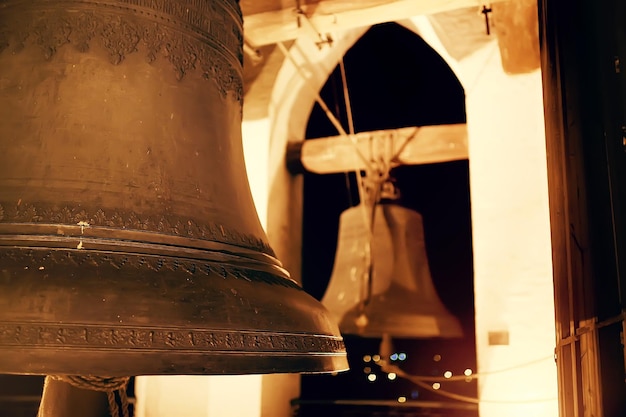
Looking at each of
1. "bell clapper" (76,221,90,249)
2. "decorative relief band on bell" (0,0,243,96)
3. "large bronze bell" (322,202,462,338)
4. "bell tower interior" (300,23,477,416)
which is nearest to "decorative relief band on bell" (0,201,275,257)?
"bell clapper" (76,221,90,249)

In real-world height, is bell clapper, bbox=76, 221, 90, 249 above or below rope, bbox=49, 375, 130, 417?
above

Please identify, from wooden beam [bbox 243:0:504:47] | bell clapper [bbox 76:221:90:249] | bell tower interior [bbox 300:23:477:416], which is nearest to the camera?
bell clapper [bbox 76:221:90:249]

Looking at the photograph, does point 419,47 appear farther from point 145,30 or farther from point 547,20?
point 145,30

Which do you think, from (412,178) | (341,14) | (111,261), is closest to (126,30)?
(111,261)

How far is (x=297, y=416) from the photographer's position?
2.61m

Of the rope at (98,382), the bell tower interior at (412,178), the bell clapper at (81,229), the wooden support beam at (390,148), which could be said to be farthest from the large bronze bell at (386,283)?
the bell tower interior at (412,178)

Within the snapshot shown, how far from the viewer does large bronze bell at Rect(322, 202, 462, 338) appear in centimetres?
230

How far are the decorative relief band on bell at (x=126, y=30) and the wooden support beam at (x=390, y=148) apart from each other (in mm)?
1306

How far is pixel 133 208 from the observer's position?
109 cm

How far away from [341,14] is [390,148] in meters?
0.70

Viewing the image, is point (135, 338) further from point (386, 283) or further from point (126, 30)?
point (386, 283)

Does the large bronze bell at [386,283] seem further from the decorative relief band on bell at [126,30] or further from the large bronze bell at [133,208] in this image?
the decorative relief band on bell at [126,30]

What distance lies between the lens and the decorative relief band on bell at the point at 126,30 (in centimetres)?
120

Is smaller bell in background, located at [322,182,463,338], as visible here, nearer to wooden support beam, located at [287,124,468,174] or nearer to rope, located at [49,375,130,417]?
wooden support beam, located at [287,124,468,174]
